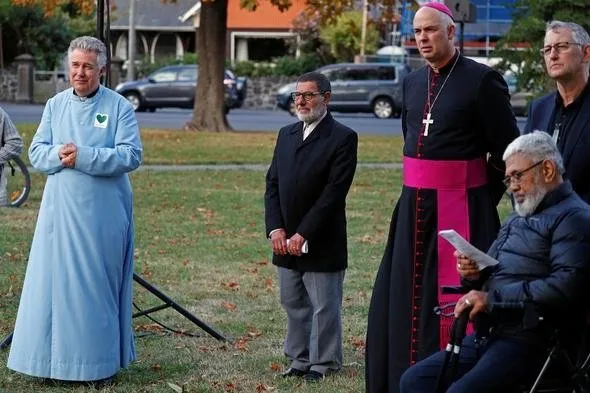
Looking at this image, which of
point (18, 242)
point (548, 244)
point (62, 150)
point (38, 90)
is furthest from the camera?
point (38, 90)

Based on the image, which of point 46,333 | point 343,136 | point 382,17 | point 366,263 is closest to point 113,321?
point 46,333

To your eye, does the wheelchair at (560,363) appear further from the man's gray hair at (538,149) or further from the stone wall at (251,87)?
the stone wall at (251,87)

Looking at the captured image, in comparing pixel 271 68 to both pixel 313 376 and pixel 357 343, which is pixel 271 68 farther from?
pixel 313 376

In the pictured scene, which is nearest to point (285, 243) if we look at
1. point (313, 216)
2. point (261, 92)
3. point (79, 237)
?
point (313, 216)

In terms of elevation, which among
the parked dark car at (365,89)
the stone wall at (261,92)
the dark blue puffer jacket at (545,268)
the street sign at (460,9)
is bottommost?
the stone wall at (261,92)

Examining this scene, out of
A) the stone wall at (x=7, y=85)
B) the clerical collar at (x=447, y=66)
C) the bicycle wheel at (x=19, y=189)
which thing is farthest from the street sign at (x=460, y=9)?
the stone wall at (x=7, y=85)

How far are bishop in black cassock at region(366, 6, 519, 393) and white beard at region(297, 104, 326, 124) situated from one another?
3.73ft

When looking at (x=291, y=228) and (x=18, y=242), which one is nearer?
(x=291, y=228)

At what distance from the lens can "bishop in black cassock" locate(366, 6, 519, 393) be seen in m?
7.09

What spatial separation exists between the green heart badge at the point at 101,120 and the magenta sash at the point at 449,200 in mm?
2131

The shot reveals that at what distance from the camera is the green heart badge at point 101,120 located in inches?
330

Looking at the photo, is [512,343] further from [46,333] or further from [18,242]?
[18,242]

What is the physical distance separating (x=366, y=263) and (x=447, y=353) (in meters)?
7.35

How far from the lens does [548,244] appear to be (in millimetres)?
6066
